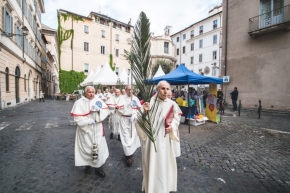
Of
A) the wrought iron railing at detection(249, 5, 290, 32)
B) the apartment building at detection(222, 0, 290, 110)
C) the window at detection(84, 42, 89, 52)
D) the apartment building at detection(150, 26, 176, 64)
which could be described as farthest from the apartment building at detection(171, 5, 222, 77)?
the window at detection(84, 42, 89, 52)

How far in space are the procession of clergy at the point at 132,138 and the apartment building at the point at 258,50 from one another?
13.9 meters

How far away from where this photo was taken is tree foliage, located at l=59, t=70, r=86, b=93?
28194 millimetres

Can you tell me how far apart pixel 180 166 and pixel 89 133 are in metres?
2.27

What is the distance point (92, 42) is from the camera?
31984 mm

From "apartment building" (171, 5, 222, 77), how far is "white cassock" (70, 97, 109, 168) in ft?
98.9

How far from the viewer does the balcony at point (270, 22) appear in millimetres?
→ 12484

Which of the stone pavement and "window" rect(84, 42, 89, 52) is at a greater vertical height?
"window" rect(84, 42, 89, 52)

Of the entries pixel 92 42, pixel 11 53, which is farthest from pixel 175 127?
pixel 92 42

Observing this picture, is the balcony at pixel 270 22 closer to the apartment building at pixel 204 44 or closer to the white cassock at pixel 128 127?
the white cassock at pixel 128 127

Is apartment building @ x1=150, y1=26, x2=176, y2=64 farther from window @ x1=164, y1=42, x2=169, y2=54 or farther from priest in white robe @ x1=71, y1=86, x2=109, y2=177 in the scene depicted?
priest in white robe @ x1=71, y1=86, x2=109, y2=177

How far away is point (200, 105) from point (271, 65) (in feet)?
27.7

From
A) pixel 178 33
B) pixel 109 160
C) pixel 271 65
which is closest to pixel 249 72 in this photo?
pixel 271 65

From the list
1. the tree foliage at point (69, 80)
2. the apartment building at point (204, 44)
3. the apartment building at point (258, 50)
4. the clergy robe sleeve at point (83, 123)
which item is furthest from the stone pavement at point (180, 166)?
the apartment building at point (204, 44)

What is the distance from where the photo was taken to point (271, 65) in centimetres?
1346
